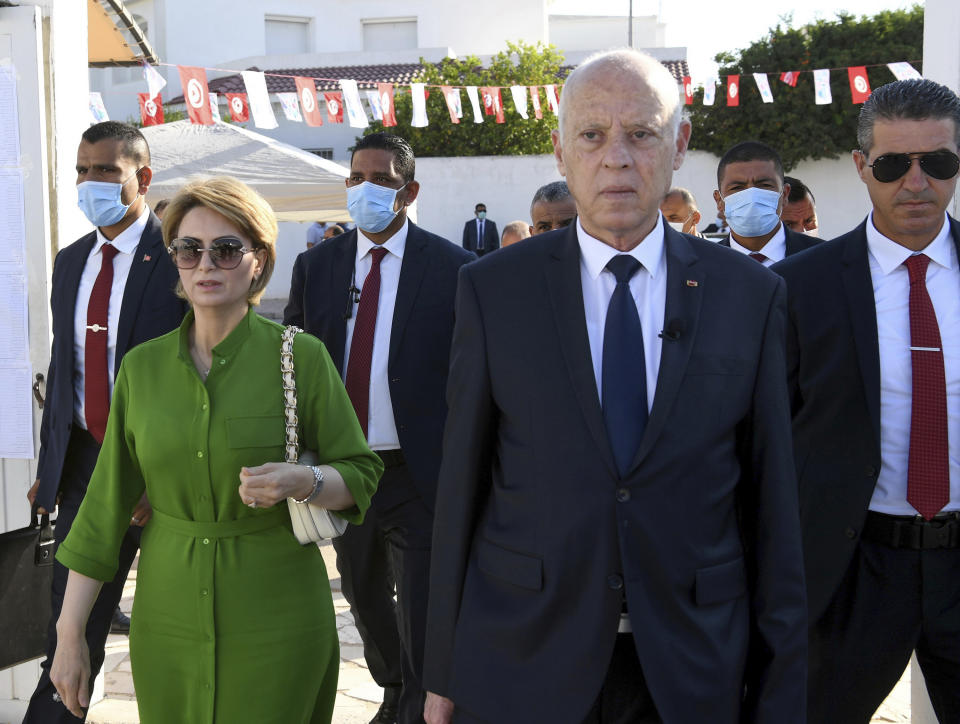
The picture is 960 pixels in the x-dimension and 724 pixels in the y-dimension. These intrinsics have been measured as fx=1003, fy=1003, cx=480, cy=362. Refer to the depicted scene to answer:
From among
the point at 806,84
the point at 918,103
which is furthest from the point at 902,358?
the point at 806,84

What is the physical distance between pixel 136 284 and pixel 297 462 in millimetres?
1443

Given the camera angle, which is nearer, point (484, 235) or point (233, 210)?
point (233, 210)

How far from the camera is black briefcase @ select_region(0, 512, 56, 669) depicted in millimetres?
3869

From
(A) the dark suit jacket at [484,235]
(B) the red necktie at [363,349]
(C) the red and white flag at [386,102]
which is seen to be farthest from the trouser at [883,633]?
(A) the dark suit jacket at [484,235]

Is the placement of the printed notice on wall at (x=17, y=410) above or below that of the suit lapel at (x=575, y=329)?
below

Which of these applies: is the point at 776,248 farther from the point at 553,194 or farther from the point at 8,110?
the point at 8,110


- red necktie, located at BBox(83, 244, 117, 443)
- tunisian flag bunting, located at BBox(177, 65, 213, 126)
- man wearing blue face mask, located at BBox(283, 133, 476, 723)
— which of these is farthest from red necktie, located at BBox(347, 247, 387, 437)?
tunisian flag bunting, located at BBox(177, 65, 213, 126)

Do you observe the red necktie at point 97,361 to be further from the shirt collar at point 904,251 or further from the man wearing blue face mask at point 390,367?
the shirt collar at point 904,251

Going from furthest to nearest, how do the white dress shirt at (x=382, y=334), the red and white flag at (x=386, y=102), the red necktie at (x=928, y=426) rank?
the red and white flag at (x=386, y=102) < the white dress shirt at (x=382, y=334) < the red necktie at (x=928, y=426)

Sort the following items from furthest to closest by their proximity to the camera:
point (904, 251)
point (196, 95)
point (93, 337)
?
1. point (196, 95)
2. point (93, 337)
3. point (904, 251)

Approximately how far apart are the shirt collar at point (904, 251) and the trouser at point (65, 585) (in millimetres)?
2791

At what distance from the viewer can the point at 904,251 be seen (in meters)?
3.01

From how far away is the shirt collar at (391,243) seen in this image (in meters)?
4.34

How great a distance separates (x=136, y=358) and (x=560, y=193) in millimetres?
2729
